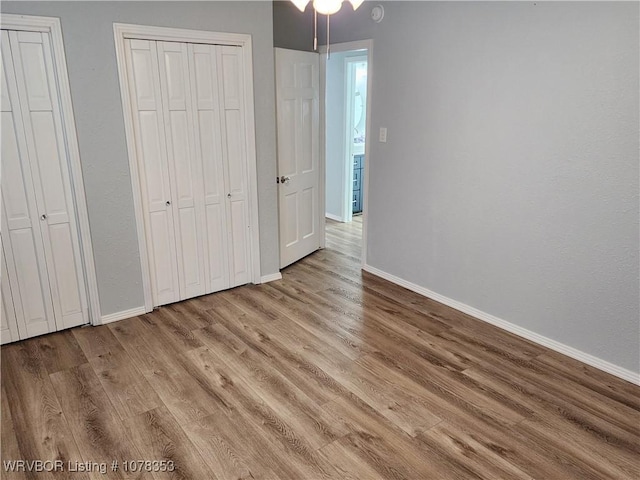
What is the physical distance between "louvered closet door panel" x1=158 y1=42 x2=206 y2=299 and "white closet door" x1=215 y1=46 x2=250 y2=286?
0.26m

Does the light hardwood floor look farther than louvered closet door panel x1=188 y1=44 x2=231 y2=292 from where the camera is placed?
No

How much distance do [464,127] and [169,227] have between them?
2354 millimetres

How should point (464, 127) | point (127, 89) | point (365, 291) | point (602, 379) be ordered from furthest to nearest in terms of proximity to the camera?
point (365, 291) → point (464, 127) → point (127, 89) → point (602, 379)

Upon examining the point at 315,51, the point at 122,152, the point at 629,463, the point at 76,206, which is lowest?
the point at 629,463

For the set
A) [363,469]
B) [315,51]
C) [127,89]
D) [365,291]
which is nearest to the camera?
[363,469]

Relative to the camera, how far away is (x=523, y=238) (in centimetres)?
308

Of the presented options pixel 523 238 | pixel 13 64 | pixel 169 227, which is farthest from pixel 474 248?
pixel 13 64

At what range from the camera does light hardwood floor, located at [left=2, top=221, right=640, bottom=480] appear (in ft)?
6.83

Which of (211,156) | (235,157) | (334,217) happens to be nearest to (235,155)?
(235,157)

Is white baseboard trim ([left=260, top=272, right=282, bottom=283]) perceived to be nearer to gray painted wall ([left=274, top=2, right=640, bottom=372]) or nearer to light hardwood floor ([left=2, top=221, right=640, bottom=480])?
light hardwood floor ([left=2, top=221, right=640, bottom=480])

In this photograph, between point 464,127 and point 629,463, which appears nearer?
point 629,463

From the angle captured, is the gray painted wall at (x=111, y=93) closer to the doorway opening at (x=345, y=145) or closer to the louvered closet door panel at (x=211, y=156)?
the louvered closet door panel at (x=211, y=156)

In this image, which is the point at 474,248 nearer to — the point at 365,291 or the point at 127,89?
the point at 365,291

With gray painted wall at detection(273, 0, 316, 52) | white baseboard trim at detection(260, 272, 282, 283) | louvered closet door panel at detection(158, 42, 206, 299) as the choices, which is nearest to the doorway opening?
gray painted wall at detection(273, 0, 316, 52)
